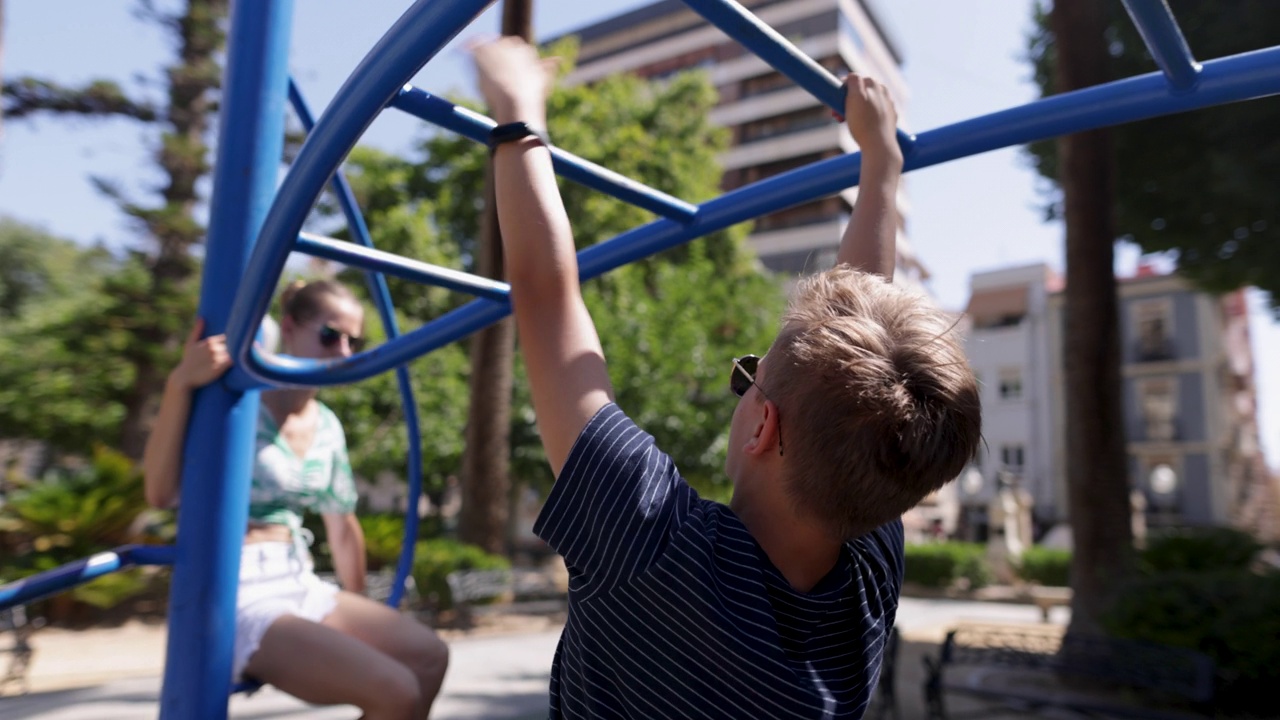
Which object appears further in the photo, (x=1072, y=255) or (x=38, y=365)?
(x=38, y=365)

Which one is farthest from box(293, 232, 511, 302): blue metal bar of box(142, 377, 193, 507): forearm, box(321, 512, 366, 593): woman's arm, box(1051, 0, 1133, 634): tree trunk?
box(1051, 0, 1133, 634): tree trunk

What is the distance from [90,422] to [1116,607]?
1156 cm

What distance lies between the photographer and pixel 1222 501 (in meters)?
26.6

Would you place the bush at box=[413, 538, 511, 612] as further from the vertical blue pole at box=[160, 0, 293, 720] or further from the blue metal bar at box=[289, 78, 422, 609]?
the vertical blue pole at box=[160, 0, 293, 720]

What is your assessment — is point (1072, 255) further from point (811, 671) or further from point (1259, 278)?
point (811, 671)

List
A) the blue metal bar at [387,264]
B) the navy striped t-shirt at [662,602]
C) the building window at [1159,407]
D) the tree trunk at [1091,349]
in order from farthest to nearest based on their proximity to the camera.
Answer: the building window at [1159,407] < the tree trunk at [1091,349] < the blue metal bar at [387,264] < the navy striped t-shirt at [662,602]

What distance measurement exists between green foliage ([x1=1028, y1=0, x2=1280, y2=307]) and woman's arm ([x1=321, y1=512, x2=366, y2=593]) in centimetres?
→ 684

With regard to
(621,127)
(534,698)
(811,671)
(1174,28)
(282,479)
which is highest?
(621,127)

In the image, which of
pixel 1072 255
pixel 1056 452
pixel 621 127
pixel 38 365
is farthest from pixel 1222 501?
pixel 38 365

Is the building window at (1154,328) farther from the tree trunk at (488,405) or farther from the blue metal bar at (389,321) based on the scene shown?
the blue metal bar at (389,321)

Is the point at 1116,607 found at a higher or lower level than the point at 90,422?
lower

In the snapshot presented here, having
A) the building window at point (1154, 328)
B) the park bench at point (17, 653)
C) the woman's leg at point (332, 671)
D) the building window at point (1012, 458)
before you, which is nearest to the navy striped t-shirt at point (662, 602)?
the woman's leg at point (332, 671)

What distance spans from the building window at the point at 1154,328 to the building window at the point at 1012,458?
4.88 m

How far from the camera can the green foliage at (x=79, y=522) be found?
324 inches
